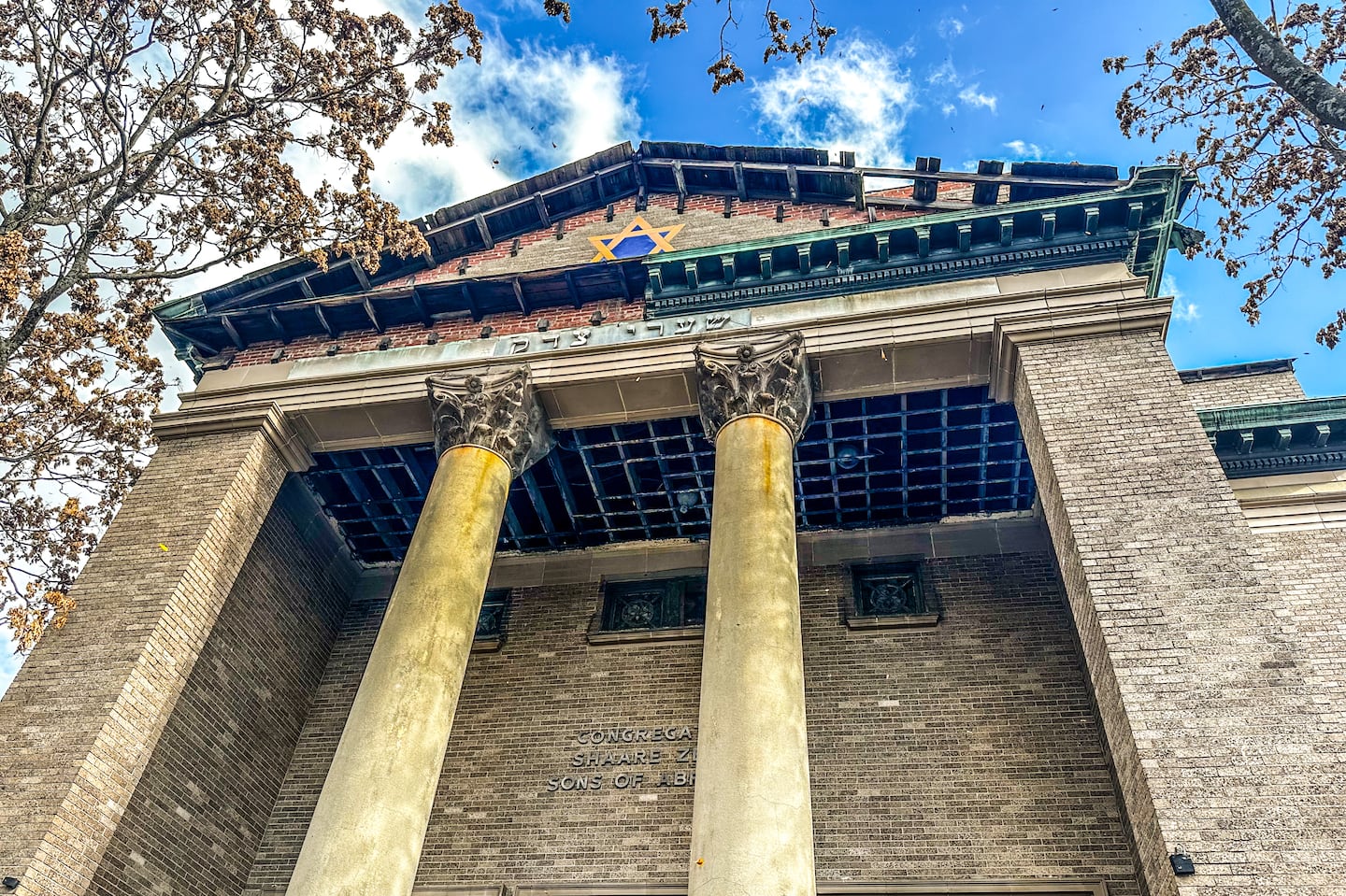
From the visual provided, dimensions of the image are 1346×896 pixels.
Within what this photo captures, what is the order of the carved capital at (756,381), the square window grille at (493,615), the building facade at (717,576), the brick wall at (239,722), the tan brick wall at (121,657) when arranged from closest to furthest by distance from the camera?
the building facade at (717,576)
the tan brick wall at (121,657)
the carved capital at (756,381)
the brick wall at (239,722)
the square window grille at (493,615)

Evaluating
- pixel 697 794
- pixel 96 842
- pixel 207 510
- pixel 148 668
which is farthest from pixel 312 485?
pixel 697 794

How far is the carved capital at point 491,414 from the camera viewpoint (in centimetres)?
1232

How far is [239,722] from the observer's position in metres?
14.0

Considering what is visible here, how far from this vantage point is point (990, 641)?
13922mm

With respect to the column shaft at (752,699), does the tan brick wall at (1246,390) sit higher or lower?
higher

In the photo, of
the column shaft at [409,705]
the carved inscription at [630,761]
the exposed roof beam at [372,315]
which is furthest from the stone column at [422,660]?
the carved inscription at [630,761]

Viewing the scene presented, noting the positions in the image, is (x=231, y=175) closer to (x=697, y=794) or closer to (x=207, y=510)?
(x=207, y=510)

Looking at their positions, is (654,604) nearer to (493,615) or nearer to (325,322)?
(493,615)

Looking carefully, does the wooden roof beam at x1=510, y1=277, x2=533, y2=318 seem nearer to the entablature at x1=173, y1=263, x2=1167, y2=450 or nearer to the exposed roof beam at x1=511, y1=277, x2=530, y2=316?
the exposed roof beam at x1=511, y1=277, x2=530, y2=316

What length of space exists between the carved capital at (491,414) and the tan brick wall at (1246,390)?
11.2 meters

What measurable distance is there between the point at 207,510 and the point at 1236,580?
1233cm

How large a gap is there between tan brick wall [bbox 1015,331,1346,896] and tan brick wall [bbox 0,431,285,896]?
34.3ft

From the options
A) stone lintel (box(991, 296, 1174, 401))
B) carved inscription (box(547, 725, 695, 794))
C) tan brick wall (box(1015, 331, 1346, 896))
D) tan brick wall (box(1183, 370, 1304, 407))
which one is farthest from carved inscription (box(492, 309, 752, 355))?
tan brick wall (box(1183, 370, 1304, 407))

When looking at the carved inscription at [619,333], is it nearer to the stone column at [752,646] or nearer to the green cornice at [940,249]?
the green cornice at [940,249]
